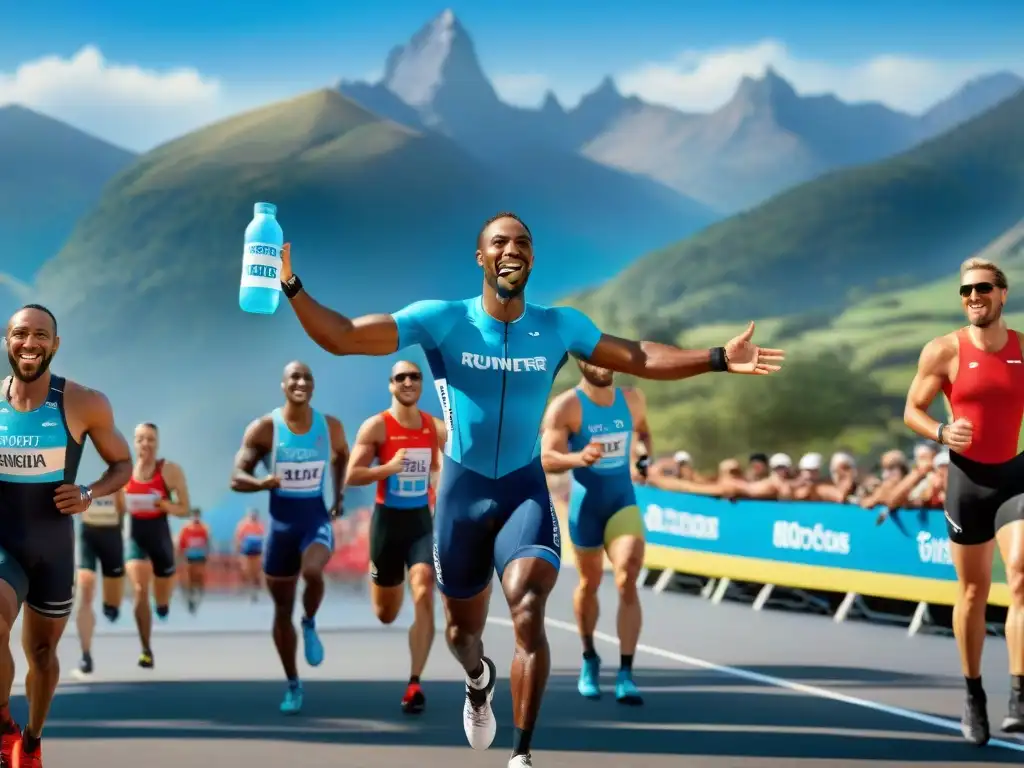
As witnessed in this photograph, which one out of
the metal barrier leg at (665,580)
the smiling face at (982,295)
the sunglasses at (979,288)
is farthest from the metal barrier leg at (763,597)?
the sunglasses at (979,288)

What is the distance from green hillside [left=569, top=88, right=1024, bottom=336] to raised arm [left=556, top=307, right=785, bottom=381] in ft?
283

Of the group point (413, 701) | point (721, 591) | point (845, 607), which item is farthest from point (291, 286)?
point (721, 591)

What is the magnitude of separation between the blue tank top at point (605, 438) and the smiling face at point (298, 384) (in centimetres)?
182

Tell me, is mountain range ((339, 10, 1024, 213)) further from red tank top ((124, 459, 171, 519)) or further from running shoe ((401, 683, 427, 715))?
running shoe ((401, 683, 427, 715))

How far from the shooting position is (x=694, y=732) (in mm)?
9898

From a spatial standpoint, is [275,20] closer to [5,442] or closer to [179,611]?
[179,611]

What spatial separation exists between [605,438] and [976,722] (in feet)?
11.7

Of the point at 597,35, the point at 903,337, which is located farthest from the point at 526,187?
the point at 903,337

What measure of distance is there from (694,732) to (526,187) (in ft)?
373

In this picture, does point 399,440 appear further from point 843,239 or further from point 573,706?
point 843,239

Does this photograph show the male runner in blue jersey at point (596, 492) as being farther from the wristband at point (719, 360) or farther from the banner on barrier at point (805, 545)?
the banner on barrier at point (805, 545)

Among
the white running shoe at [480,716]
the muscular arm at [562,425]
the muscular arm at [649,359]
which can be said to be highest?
the muscular arm at [649,359]

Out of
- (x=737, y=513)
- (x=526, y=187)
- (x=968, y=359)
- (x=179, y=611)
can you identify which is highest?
(x=526, y=187)

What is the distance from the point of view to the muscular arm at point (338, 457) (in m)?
12.4
